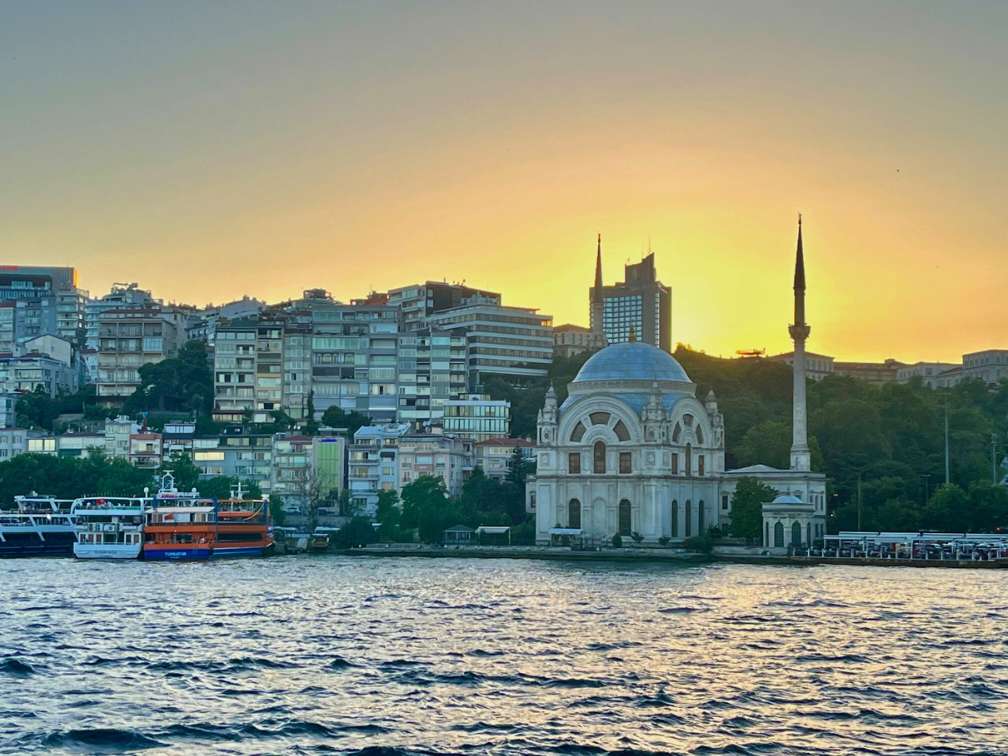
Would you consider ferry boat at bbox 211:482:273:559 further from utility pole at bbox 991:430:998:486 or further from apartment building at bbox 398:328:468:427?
utility pole at bbox 991:430:998:486

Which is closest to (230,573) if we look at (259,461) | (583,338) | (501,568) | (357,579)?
(357,579)

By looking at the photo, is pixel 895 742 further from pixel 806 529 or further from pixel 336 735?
pixel 806 529

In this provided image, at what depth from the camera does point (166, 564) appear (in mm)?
81750

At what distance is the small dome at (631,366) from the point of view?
95.5 metres

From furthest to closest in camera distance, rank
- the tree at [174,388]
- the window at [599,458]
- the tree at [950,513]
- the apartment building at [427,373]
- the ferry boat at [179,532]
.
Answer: the tree at [174,388] < the apartment building at [427,373] < the window at [599,458] < the ferry boat at [179,532] < the tree at [950,513]

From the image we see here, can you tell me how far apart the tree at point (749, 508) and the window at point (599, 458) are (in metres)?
9.17

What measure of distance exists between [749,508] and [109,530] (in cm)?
3844

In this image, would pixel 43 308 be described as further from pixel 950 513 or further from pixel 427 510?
pixel 950 513

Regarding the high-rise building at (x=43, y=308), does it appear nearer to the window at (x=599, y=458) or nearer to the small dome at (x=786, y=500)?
the window at (x=599, y=458)

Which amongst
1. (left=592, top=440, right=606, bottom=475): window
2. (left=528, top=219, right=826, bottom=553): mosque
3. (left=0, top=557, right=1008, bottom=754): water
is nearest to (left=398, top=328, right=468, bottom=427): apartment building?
(left=528, top=219, right=826, bottom=553): mosque

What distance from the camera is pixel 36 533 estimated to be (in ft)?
305

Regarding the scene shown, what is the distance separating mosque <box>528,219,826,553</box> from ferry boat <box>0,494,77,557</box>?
29.7 meters

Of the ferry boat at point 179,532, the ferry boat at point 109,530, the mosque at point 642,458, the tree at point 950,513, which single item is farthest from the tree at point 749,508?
the ferry boat at point 109,530

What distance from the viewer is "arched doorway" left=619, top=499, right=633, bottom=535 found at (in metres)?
93.0
